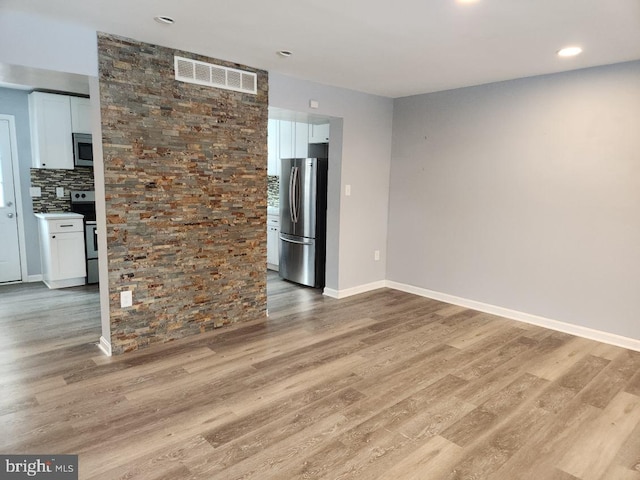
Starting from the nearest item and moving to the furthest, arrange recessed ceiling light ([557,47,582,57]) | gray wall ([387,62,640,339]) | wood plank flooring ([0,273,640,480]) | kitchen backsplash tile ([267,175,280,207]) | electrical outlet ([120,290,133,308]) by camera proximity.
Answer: wood plank flooring ([0,273,640,480]), recessed ceiling light ([557,47,582,57]), electrical outlet ([120,290,133,308]), gray wall ([387,62,640,339]), kitchen backsplash tile ([267,175,280,207])

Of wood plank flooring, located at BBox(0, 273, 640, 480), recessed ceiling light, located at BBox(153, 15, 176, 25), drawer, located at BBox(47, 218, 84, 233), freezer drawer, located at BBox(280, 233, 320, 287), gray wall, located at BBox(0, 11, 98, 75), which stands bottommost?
wood plank flooring, located at BBox(0, 273, 640, 480)

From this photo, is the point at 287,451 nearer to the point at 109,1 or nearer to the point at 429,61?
the point at 109,1

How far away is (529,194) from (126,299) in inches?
146

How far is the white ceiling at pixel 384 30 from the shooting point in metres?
2.40

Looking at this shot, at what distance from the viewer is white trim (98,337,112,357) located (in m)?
3.22

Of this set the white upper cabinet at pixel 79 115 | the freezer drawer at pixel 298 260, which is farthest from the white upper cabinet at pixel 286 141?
the white upper cabinet at pixel 79 115

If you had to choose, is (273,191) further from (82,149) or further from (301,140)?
(82,149)

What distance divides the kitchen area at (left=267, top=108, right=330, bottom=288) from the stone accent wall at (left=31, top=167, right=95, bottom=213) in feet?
8.83

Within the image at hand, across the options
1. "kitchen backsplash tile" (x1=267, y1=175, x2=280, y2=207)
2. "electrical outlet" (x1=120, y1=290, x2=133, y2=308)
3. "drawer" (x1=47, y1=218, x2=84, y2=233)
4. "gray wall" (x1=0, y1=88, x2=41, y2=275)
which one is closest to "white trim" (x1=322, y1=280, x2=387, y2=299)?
"kitchen backsplash tile" (x1=267, y1=175, x2=280, y2=207)

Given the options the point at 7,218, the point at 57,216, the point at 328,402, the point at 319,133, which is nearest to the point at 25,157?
the point at 7,218

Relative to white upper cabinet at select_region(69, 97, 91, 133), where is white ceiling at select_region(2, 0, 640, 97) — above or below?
above

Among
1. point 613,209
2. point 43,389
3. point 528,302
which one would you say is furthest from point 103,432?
point 613,209

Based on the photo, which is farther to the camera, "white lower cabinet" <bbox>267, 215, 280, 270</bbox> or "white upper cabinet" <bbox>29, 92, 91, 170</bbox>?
"white lower cabinet" <bbox>267, 215, 280, 270</bbox>

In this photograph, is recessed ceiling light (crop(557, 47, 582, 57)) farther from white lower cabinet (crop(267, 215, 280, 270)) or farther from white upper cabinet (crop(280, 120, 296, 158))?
white lower cabinet (crop(267, 215, 280, 270))
